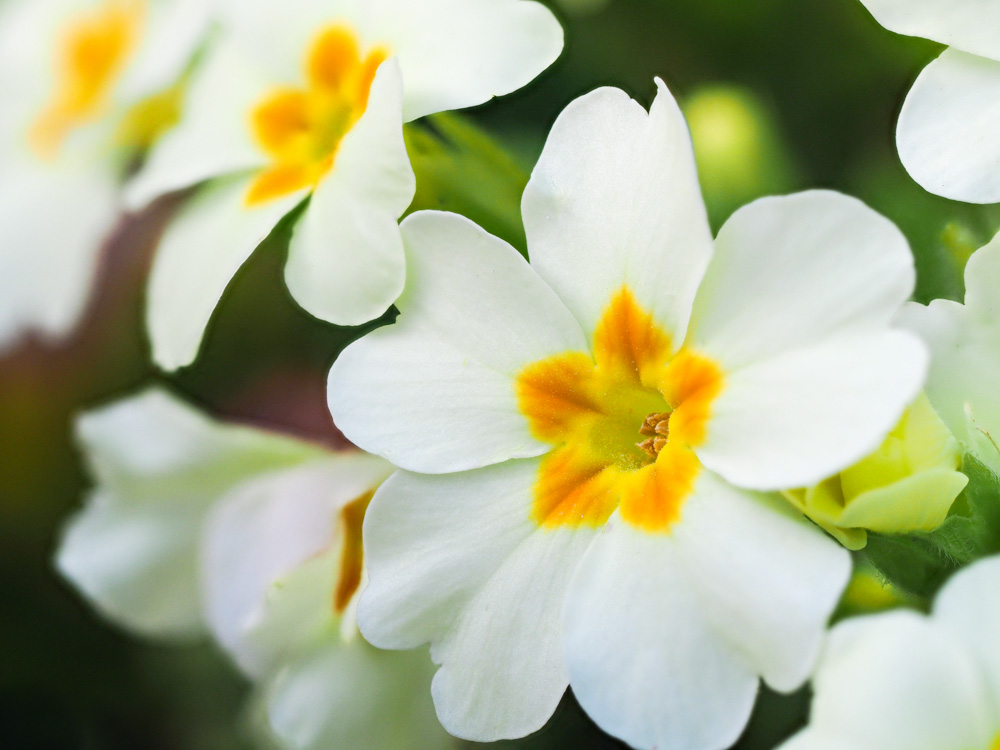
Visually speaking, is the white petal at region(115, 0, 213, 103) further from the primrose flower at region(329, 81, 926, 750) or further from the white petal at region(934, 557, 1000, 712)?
the white petal at region(934, 557, 1000, 712)

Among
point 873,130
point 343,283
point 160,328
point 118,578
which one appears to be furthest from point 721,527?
point 873,130

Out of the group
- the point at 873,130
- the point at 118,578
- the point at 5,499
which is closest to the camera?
the point at 118,578

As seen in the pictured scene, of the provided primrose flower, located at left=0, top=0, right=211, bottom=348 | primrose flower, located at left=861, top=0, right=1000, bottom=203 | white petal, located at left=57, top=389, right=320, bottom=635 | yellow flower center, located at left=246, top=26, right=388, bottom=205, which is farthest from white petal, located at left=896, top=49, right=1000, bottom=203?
primrose flower, located at left=0, top=0, right=211, bottom=348

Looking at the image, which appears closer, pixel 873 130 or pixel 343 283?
pixel 343 283

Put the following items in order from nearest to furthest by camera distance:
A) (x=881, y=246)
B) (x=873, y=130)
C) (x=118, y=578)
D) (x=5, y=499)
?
(x=881, y=246), (x=118, y=578), (x=873, y=130), (x=5, y=499)

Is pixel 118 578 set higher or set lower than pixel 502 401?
lower

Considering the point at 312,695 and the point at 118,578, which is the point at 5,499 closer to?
the point at 118,578

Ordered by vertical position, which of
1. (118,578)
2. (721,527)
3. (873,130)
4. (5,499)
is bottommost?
(5,499)

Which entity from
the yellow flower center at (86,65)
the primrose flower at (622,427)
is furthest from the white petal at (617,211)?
the yellow flower center at (86,65)

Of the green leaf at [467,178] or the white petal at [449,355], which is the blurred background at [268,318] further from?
the white petal at [449,355]
